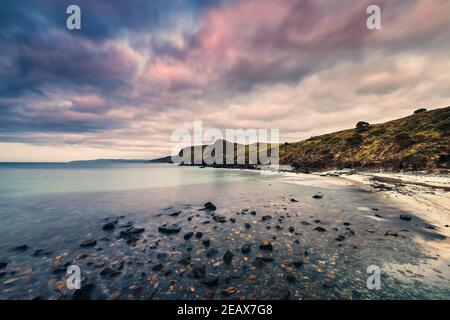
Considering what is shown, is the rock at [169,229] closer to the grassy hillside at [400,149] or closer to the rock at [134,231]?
the rock at [134,231]

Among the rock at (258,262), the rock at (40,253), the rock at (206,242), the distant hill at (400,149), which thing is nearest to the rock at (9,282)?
the rock at (40,253)

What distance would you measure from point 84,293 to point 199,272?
15.9 feet

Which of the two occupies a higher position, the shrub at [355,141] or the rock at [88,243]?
the shrub at [355,141]

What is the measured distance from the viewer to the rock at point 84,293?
769 centimetres

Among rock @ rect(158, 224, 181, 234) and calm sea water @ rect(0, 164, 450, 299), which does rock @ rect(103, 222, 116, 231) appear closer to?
calm sea water @ rect(0, 164, 450, 299)

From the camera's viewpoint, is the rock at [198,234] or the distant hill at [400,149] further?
the distant hill at [400,149]

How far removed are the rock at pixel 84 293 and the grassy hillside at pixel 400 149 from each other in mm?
72764

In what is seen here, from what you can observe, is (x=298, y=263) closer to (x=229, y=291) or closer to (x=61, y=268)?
(x=229, y=291)

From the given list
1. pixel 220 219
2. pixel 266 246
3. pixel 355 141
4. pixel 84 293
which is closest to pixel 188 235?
pixel 220 219

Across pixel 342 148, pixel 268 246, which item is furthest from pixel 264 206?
pixel 342 148

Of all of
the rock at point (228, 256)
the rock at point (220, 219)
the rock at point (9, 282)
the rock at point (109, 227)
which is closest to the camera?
the rock at point (9, 282)
